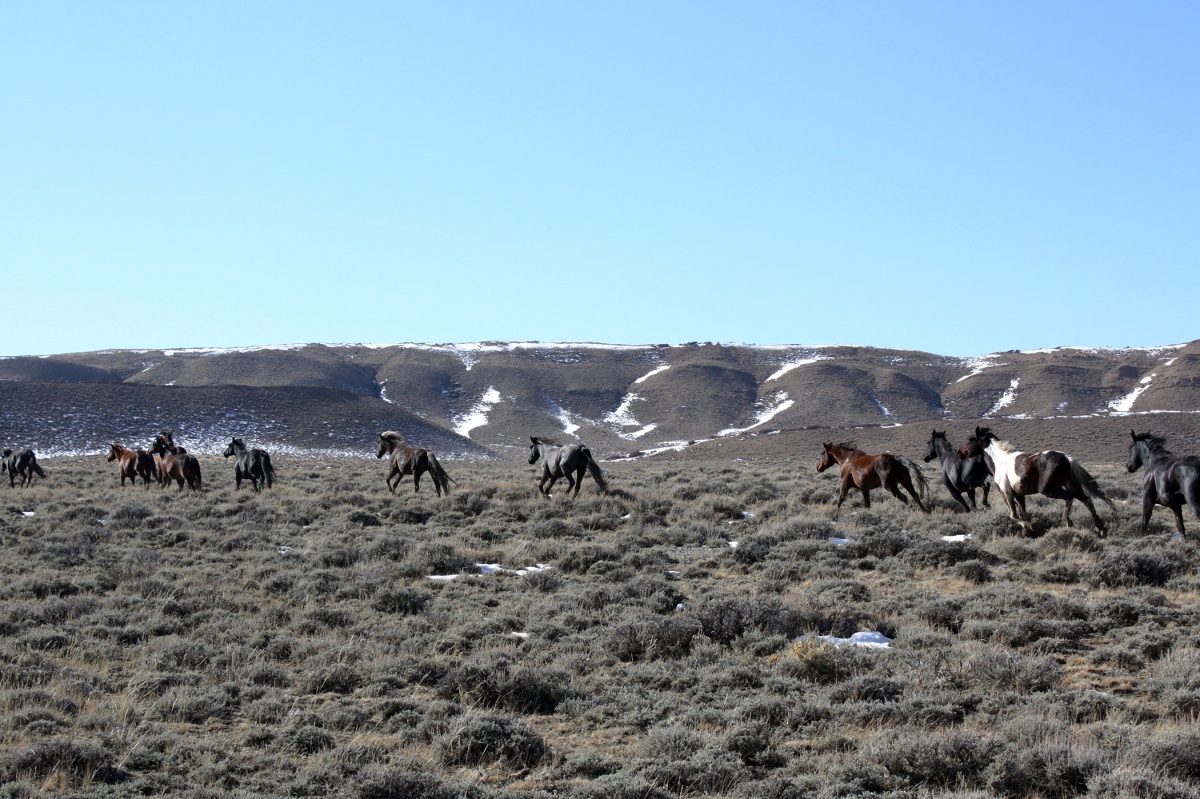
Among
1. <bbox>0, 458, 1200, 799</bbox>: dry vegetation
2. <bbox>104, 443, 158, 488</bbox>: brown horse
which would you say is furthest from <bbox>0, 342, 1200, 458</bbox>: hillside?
<bbox>0, 458, 1200, 799</bbox>: dry vegetation

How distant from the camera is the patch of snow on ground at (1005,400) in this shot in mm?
88644

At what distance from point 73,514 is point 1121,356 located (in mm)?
113563

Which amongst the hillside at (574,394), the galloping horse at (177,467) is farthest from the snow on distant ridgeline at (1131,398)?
the galloping horse at (177,467)

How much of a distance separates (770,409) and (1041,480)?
8006 centimetres

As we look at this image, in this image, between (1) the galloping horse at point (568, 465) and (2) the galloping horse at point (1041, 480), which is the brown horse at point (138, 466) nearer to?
(1) the galloping horse at point (568, 465)

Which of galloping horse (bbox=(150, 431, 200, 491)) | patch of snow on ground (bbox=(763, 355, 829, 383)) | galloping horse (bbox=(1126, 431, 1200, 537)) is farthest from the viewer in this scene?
patch of snow on ground (bbox=(763, 355, 829, 383))

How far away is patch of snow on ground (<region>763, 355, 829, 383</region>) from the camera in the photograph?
347 ft

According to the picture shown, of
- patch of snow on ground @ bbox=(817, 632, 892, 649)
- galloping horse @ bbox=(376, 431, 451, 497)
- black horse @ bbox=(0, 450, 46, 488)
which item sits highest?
galloping horse @ bbox=(376, 431, 451, 497)

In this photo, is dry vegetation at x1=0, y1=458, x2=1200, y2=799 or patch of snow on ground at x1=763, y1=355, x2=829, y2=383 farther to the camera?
patch of snow on ground at x1=763, y1=355, x2=829, y2=383

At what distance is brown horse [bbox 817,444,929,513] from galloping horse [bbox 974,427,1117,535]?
1.73 m

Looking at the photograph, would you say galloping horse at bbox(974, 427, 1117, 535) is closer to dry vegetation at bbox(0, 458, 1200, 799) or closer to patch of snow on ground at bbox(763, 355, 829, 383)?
dry vegetation at bbox(0, 458, 1200, 799)

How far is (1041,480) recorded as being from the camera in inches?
524

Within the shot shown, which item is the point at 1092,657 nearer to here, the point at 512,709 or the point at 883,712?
the point at 883,712

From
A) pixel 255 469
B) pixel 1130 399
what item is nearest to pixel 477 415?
pixel 1130 399
